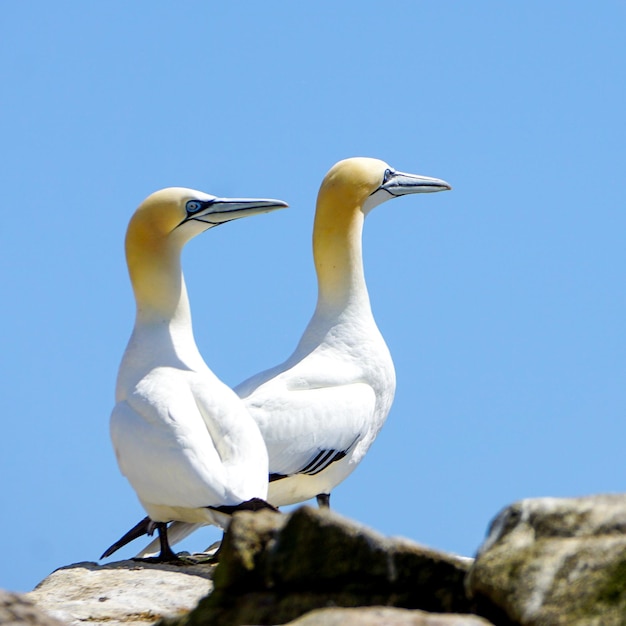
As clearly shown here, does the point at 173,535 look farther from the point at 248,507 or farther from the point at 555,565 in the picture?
the point at 555,565

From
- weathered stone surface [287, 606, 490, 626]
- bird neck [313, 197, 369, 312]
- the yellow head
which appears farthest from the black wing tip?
weathered stone surface [287, 606, 490, 626]

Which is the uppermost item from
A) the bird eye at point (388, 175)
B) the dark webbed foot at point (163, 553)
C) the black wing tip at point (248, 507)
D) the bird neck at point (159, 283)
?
the bird eye at point (388, 175)

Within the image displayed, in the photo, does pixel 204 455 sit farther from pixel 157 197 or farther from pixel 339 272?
pixel 339 272

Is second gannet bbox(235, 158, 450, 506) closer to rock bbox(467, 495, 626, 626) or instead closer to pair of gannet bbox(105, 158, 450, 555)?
pair of gannet bbox(105, 158, 450, 555)

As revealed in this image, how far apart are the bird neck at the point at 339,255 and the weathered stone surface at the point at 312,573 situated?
6.55 m

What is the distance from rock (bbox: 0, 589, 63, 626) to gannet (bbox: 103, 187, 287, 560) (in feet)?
10.3

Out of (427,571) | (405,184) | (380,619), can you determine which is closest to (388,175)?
(405,184)

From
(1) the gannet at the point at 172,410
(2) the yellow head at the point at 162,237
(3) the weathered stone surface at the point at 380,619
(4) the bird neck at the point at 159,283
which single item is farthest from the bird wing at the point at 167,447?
(3) the weathered stone surface at the point at 380,619

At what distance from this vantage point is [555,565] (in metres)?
4.52

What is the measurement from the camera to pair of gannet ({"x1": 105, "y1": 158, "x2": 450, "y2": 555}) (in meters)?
10.3

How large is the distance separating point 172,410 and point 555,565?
431 centimetres

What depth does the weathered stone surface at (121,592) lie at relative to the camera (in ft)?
22.9

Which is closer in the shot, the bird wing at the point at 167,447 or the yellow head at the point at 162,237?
the bird wing at the point at 167,447

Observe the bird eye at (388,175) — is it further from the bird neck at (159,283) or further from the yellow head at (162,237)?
the bird neck at (159,283)
